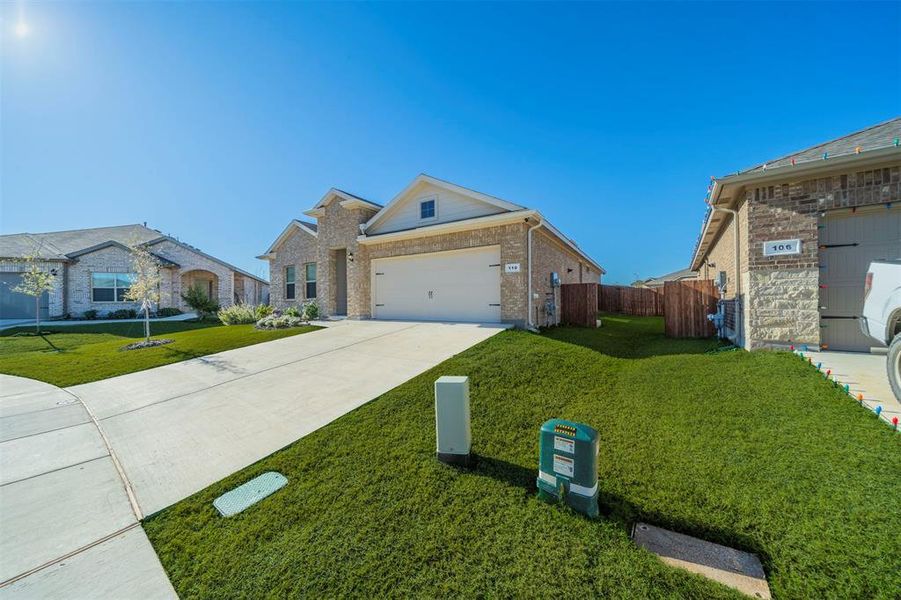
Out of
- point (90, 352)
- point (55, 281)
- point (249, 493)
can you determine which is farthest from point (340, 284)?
point (55, 281)

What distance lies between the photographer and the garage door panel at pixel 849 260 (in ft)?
18.2

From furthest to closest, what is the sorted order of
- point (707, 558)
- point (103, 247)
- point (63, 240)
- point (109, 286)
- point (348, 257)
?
point (63, 240) → point (109, 286) → point (103, 247) → point (348, 257) → point (707, 558)

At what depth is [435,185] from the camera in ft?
36.7

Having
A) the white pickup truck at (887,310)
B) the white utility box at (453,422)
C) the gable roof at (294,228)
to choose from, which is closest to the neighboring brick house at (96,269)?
the gable roof at (294,228)

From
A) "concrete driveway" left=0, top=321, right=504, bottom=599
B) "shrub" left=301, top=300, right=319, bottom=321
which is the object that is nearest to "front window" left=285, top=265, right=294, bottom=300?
"shrub" left=301, top=300, right=319, bottom=321

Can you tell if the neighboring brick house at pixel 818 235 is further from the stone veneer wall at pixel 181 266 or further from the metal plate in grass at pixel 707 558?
the stone veneer wall at pixel 181 266

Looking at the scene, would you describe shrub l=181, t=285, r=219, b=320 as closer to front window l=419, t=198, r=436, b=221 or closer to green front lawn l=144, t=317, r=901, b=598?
front window l=419, t=198, r=436, b=221

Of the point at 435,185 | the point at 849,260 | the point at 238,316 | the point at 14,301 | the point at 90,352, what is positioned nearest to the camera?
the point at 849,260

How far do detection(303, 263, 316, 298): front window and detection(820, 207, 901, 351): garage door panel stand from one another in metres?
16.5

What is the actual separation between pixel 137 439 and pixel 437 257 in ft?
27.7

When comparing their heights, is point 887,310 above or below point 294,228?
below

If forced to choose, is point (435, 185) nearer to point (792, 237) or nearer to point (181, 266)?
point (792, 237)

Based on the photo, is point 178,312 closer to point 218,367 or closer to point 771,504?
point 218,367

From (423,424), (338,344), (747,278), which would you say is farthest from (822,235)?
(338,344)
